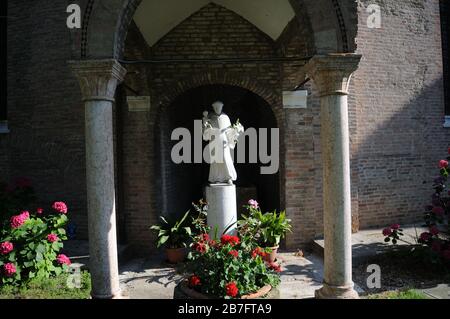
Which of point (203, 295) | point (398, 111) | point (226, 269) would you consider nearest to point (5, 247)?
point (203, 295)

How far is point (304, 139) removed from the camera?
24.0 ft

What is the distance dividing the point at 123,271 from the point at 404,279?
446cm

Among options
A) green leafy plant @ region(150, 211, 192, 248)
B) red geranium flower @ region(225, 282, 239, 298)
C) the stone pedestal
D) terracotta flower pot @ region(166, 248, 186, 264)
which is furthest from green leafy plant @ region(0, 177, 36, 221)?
red geranium flower @ region(225, 282, 239, 298)

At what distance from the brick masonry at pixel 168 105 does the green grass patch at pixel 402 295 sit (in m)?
2.42

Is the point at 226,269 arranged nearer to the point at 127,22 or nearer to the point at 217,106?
the point at 217,106

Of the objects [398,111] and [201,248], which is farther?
[398,111]

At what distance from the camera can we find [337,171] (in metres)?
4.36

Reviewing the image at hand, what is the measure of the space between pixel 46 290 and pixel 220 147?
3.18 metres

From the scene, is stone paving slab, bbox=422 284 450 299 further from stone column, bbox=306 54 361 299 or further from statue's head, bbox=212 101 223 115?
statue's head, bbox=212 101 223 115

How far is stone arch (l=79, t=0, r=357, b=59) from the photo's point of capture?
425 cm

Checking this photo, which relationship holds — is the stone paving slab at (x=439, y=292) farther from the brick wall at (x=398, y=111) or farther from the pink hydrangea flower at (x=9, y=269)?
the pink hydrangea flower at (x=9, y=269)

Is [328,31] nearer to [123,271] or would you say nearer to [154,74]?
[154,74]

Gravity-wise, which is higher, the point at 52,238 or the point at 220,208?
the point at 220,208

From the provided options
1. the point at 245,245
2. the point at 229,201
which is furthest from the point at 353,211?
the point at 245,245
